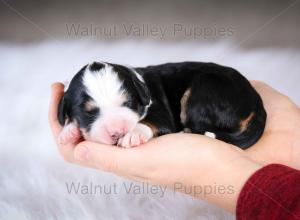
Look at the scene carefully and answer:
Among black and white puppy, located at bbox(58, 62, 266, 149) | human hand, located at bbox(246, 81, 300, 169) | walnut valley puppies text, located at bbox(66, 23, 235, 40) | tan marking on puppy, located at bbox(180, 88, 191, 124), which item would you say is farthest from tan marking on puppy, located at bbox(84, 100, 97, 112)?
walnut valley puppies text, located at bbox(66, 23, 235, 40)

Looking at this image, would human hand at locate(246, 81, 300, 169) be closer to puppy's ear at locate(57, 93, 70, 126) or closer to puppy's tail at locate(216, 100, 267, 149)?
puppy's tail at locate(216, 100, 267, 149)

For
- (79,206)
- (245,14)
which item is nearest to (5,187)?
(79,206)

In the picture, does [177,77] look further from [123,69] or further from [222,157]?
[222,157]

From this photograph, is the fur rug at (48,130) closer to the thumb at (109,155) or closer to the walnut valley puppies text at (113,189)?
the walnut valley puppies text at (113,189)

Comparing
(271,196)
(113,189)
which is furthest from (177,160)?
(113,189)

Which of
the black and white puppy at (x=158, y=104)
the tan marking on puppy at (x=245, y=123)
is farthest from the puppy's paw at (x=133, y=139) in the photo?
the tan marking on puppy at (x=245, y=123)

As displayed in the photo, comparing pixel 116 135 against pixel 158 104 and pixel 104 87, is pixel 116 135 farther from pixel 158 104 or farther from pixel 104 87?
pixel 158 104

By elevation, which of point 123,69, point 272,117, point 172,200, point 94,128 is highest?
point 123,69
